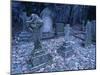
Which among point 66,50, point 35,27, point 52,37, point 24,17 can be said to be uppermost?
point 24,17

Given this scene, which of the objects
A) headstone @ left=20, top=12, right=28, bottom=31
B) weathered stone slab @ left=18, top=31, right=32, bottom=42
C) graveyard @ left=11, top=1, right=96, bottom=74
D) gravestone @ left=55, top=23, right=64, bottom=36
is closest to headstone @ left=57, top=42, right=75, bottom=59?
graveyard @ left=11, top=1, right=96, bottom=74

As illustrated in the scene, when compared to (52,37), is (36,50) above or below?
below

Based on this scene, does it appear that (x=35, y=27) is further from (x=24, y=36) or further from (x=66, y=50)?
(x=66, y=50)

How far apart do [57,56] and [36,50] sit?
0.88 ft

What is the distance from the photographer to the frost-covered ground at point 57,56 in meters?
2.34

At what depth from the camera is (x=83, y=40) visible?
8.49 ft

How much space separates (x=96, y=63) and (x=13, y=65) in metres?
1.05

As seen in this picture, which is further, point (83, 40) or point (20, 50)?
point (83, 40)

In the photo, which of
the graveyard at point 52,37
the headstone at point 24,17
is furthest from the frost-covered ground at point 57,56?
the headstone at point 24,17

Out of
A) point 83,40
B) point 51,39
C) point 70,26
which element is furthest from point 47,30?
point 83,40

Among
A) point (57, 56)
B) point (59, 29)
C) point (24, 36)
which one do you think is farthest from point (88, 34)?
point (24, 36)

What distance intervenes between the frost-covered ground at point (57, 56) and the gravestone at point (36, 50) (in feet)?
0.12

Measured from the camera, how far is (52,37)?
2465 millimetres

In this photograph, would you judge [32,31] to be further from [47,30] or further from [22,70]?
[22,70]
